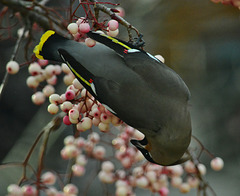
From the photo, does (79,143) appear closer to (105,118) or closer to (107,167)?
(107,167)

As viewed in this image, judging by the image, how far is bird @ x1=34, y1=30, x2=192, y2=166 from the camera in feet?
6.78

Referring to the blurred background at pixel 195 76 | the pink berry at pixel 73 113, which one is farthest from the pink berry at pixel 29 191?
the blurred background at pixel 195 76

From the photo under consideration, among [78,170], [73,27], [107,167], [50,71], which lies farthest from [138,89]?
[78,170]

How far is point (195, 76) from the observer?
444cm

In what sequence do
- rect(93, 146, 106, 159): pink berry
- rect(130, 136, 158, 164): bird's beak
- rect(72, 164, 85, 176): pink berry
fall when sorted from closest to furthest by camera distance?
rect(130, 136, 158, 164): bird's beak < rect(93, 146, 106, 159): pink berry < rect(72, 164, 85, 176): pink berry

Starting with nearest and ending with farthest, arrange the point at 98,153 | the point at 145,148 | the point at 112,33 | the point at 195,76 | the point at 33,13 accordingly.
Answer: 1. the point at 112,33
2. the point at 145,148
3. the point at 33,13
4. the point at 98,153
5. the point at 195,76

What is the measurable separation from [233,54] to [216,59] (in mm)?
171

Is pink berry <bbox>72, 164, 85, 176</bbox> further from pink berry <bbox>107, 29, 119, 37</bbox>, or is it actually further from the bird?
pink berry <bbox>107, 29, 119, 37</bbox>

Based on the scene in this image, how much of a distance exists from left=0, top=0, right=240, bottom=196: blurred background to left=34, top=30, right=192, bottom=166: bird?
1718 mm

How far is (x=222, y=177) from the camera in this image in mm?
A: 4656

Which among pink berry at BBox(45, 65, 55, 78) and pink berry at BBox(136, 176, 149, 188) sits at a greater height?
pink berry at BBox(45, 65, 55, 78)

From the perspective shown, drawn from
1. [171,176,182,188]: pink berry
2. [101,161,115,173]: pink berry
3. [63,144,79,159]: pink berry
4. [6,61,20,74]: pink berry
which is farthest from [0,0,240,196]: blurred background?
[6,61,20,74]: pink berry

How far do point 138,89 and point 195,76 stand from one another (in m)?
2.44

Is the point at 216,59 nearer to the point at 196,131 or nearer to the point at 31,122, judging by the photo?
the point at 196,131
